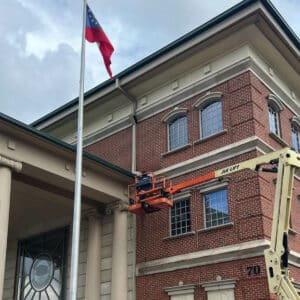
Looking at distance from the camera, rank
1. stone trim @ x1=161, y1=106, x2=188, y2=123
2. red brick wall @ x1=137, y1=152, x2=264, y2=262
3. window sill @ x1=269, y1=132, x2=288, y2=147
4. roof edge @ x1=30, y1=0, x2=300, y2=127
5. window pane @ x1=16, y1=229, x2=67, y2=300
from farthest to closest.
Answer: window pane @ x1=16, y1=229, x2=67, y2=300 < stone trim @ x1=161, y1=106, x2=188, y2=123 < window sill @ x1=269, y1=132, x2=288, y2=147 < roof edge @ x1=30, y1=0, x2=300, y2=127 < red brick wall @ x1=137, y1=152, x2=264, y2=262

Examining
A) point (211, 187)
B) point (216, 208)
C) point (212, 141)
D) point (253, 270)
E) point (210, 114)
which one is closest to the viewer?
point (253, 270)

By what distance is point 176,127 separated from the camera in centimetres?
2183

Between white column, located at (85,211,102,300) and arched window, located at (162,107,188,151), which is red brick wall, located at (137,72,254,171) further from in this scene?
white column, located at (85,211,102,300)

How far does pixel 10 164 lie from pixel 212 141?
24.8ft

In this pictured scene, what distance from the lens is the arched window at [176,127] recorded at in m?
21.4

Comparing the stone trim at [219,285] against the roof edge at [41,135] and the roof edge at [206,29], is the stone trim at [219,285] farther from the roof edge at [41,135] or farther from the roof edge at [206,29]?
the roof edge at [206,29]

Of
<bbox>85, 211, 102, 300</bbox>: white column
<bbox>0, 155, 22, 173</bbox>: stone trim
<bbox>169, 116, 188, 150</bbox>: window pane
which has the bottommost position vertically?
<bbox>85, 211, 102, 300</bbox>: white column

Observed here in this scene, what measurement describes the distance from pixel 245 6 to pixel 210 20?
1507mm

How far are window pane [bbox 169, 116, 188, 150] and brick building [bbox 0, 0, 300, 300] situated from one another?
0.04 m

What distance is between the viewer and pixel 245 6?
1892 centimetres

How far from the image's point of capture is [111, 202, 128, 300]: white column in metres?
19.7

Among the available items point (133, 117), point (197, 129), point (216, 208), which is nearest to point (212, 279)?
point (216, 208)

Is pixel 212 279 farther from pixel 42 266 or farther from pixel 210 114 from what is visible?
pixel 42 266

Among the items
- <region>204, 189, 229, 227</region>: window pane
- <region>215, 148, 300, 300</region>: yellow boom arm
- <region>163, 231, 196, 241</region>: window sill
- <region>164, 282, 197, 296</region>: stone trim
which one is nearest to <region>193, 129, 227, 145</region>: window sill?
<region>204, 189, 229, 227</region>: window pane
